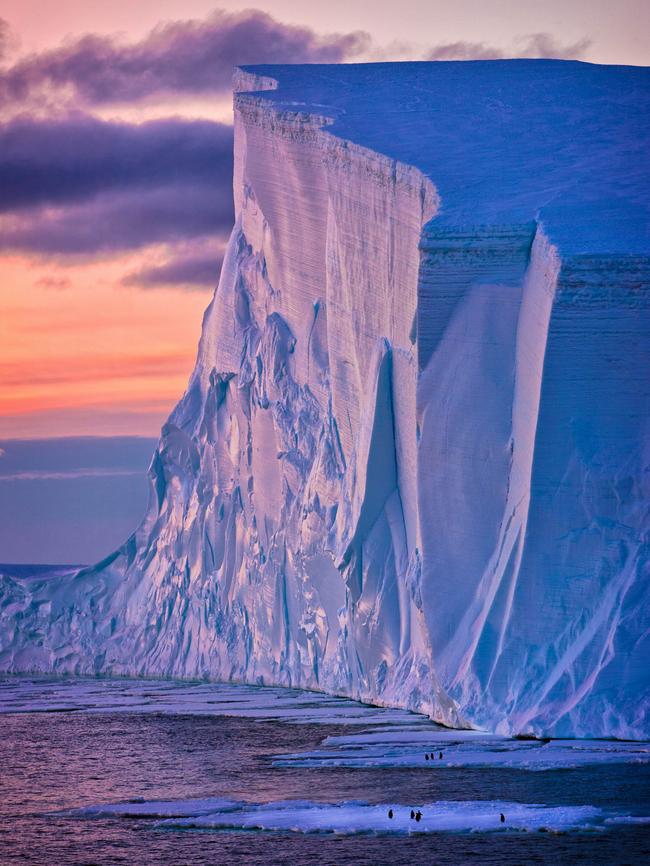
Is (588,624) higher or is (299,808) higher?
(588,624)

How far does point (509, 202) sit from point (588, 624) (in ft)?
18.9

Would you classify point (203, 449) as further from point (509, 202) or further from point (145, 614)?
point (509, 202)

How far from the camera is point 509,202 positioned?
71.1 ft

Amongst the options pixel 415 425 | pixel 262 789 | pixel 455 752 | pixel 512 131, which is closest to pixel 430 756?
pixel 455 752

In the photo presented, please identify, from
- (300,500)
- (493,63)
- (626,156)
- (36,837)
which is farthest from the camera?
(493,63)

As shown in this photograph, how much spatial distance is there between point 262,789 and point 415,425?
21.8 ft

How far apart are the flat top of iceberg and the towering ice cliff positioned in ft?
0.23

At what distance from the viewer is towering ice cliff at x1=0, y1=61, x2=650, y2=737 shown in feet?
64.0

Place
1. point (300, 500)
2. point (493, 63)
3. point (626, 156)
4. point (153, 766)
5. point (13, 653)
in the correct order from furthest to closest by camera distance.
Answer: point (13, 653)
point (493, 63)
point (300, 500)
point (626, 156)
point (153, 766)

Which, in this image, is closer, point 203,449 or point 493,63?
point 493,63

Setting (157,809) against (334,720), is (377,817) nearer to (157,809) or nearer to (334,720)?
(157,809)

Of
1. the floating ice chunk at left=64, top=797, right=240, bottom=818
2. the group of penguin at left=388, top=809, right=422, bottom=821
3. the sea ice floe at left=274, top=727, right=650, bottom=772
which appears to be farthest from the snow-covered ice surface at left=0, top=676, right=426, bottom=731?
the group of penguin at left=388, top=809, right=422, bottom=821

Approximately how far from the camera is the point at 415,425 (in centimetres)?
2289

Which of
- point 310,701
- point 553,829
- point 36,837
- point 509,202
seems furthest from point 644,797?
point 310,701
